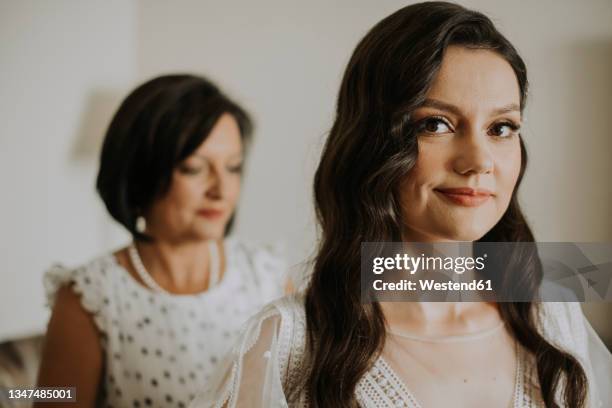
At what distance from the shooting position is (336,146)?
2.15 ft

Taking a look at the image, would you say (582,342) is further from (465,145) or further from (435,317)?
(465,145)

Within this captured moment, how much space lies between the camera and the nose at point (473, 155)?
55cm

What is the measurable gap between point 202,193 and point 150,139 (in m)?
0.14

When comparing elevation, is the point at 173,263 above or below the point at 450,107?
below

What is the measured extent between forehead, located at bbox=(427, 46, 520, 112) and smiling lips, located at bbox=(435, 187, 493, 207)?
8 centimetres

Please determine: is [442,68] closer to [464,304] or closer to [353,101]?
[353,101]

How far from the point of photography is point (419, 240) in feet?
2.09

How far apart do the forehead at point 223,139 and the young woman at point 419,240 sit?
16.6 inches

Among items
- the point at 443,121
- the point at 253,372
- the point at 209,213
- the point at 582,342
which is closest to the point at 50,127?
the point at 209,213

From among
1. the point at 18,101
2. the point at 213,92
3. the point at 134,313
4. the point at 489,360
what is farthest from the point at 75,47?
the point at 489,360

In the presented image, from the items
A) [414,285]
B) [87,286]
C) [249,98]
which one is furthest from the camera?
[249,98]

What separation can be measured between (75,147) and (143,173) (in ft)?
1.74

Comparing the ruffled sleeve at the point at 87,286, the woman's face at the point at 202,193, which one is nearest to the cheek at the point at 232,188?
the woman's face at the point at 202,193

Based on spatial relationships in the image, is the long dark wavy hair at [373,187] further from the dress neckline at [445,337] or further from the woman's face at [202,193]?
the woman's face at [202,193]
